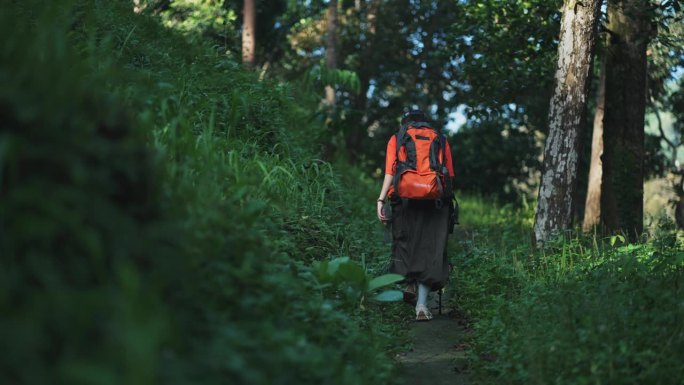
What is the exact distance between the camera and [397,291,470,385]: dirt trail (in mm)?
6016

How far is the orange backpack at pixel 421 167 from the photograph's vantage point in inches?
302

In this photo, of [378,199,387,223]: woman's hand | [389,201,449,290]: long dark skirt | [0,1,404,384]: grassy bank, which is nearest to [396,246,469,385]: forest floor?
[389,201,449,290]: long dark skirt

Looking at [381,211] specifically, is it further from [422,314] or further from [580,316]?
[580,316]

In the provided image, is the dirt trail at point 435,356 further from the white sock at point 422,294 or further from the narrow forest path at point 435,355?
the white sock at point 422,294

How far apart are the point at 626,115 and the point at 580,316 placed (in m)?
8.55

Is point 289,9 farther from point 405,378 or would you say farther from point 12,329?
point 12,329

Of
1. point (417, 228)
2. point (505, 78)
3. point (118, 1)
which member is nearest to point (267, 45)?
point (505, 78)

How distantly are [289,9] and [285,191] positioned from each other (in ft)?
65.7

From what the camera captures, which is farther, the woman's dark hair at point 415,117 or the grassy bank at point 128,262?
the woman's dark hair at point 415,117

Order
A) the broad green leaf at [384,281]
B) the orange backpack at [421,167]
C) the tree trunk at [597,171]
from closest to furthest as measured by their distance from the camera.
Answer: the broad green leaf at [384,281] < the orange backpack at [421,167] < the tree trunk at [597,171]

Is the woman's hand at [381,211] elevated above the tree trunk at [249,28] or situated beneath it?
Answer: situated beneath

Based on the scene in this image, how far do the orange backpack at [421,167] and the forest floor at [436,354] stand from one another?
126 centimetres

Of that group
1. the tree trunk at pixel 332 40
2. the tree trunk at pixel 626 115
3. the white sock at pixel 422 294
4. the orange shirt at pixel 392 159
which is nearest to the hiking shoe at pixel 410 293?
the white sock at pixel 422 294

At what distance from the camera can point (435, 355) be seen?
6637mm
